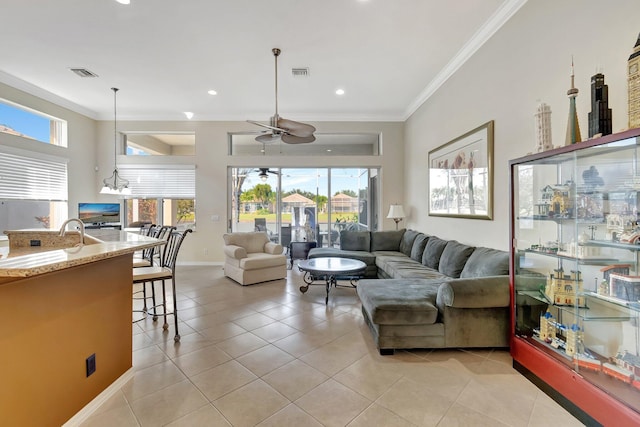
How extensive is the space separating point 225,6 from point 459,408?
3949 millimetres

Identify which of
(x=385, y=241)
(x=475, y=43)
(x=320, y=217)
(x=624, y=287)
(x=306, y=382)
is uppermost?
(x=475, y=43)

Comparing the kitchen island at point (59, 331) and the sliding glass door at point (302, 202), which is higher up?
the sliding glass door at point (302, 202)

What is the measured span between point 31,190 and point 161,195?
2020 mm

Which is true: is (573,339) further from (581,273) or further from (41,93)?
(41,93)

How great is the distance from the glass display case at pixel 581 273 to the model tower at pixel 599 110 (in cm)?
12

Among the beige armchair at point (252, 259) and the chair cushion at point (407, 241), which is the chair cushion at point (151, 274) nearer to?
the beige armchair at point (252, 259)

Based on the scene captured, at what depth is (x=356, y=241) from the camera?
523cm

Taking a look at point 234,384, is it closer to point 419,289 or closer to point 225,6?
point 419,289

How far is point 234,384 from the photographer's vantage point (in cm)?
199

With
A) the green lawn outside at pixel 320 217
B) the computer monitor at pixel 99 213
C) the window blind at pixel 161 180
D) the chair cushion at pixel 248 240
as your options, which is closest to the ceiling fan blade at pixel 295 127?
the chair cushion at pixel 248 240

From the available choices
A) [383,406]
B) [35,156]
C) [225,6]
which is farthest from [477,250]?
[35,156]

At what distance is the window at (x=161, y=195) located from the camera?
611 cm

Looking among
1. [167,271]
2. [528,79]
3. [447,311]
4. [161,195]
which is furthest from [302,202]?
[528,79]

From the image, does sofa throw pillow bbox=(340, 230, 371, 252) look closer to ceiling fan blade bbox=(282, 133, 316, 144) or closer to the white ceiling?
ceiling fan blade bbox=(282, 133, 316, 144)
